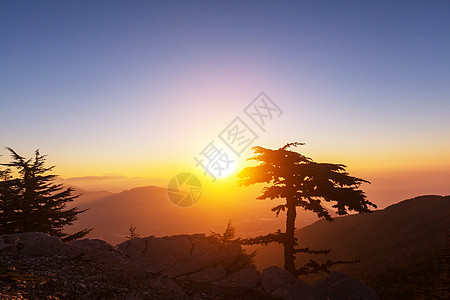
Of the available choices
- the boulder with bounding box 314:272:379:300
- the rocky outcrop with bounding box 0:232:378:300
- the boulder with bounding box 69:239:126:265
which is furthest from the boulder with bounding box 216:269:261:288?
the boulder with bounding box 69:239:126:265

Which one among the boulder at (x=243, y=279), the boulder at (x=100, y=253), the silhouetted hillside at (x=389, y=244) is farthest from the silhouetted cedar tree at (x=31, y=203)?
the silhouetted hillside at (x=389, y=244)

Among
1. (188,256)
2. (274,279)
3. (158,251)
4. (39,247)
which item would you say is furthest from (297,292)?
(39,247)

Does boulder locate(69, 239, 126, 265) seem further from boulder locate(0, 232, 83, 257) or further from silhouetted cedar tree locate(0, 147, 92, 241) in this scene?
silhouetted cedar tree locate(0, 147, 92, 241)

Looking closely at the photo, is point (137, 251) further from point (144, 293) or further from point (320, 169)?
point (320, 169)

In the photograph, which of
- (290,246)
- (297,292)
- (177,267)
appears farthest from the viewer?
(290,246)

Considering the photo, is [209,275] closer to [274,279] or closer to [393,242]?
[274,279]

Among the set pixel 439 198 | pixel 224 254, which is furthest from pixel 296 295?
pixel 439 198

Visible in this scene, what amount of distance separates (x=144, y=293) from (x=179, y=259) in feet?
17.0

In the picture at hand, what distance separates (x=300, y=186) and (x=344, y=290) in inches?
277

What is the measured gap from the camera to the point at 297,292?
14.4 meters

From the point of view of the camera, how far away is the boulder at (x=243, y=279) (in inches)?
594

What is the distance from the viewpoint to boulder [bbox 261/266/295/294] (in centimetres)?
1481

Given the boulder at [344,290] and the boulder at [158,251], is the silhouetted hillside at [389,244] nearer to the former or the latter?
the boulder at [344,290]

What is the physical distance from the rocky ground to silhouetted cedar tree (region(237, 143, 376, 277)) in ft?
16.4
